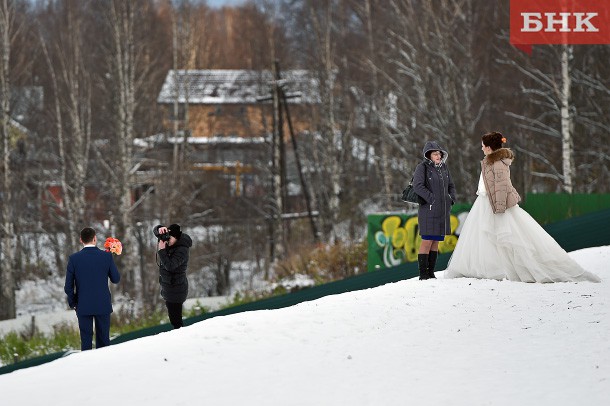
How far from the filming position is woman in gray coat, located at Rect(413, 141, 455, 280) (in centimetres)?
1288

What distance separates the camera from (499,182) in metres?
12.6

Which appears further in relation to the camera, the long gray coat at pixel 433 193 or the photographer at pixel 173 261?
the long gray coat at pixel 433 193

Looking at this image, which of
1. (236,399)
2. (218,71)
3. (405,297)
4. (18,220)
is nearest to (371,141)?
(18,220)

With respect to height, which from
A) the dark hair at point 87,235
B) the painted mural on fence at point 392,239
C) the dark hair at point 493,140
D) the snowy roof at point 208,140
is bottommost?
the painted mural on fence at point 392,239

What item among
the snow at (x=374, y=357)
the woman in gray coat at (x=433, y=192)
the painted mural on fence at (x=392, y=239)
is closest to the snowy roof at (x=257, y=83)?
the painted mural on fence at (x=392, y=239)

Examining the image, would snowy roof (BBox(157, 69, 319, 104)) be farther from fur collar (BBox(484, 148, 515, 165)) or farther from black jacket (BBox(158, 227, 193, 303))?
black jacket (BBox(158, 227, 193, 303))

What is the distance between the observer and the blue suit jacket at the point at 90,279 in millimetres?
11375

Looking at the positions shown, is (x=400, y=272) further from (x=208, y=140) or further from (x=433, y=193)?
(x=208, y=140)

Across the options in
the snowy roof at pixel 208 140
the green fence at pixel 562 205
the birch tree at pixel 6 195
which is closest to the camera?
the green fence at pixel 562 205

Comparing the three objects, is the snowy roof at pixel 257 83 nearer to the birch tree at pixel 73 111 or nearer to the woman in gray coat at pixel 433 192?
the birch tree at pixel 73 111

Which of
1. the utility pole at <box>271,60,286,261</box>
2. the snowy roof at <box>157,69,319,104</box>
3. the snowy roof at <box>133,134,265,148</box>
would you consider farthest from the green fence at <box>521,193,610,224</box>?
the snowy roof at <box>133,134,265,148</box>

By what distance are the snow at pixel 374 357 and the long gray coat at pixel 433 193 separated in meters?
1.06

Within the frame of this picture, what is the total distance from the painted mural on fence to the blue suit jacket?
516 inches

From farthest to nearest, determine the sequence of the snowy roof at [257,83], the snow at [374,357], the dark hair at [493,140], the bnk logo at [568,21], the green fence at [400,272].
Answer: the snowy roof at [257,83] → the bnk logo at [568,21] → the green fence at [400,272] → the dark hair at [493,140] → the snow at [374,357]
